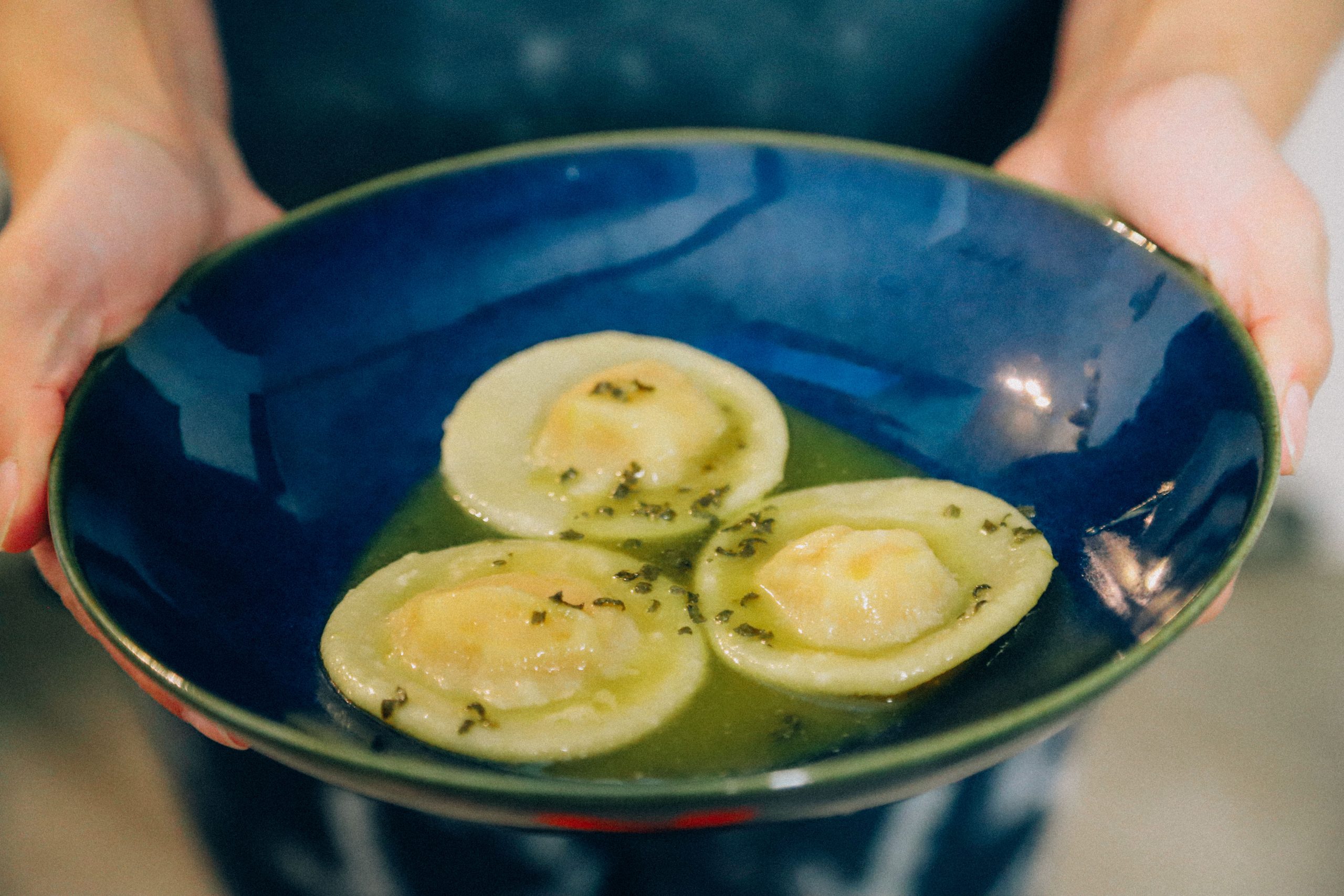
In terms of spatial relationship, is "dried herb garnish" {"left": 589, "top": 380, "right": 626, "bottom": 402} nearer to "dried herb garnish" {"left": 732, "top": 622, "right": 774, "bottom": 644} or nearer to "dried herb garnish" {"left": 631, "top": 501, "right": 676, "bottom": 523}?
"dried herb garnish" {"left": 631, "top": 501, "right": 676, "bottom": 523}

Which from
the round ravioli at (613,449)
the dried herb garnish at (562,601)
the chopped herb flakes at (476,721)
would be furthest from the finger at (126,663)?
the round ravioli at (613,449)

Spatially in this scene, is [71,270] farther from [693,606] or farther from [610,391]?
[693,606]

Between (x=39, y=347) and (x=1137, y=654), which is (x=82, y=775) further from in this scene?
(x=1137, y=654)

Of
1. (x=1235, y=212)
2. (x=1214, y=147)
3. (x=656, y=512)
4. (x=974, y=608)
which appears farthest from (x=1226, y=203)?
(x=656, y=512)

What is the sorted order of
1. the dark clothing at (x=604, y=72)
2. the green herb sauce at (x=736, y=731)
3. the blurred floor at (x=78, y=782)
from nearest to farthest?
the green herb sauce at (x=736, y=731)
the blurred floor at (x=78, y=782)
the dark clothing at (x=604, y=72)

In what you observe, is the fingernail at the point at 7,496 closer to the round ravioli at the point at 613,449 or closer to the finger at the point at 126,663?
the finger at the point at 126,663

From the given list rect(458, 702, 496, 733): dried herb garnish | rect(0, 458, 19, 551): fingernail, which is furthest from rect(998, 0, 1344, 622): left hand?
rect(0, 458, 19, 551): fingernail

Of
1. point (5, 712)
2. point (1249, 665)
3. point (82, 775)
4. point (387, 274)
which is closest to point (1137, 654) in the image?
point (387, 274)
